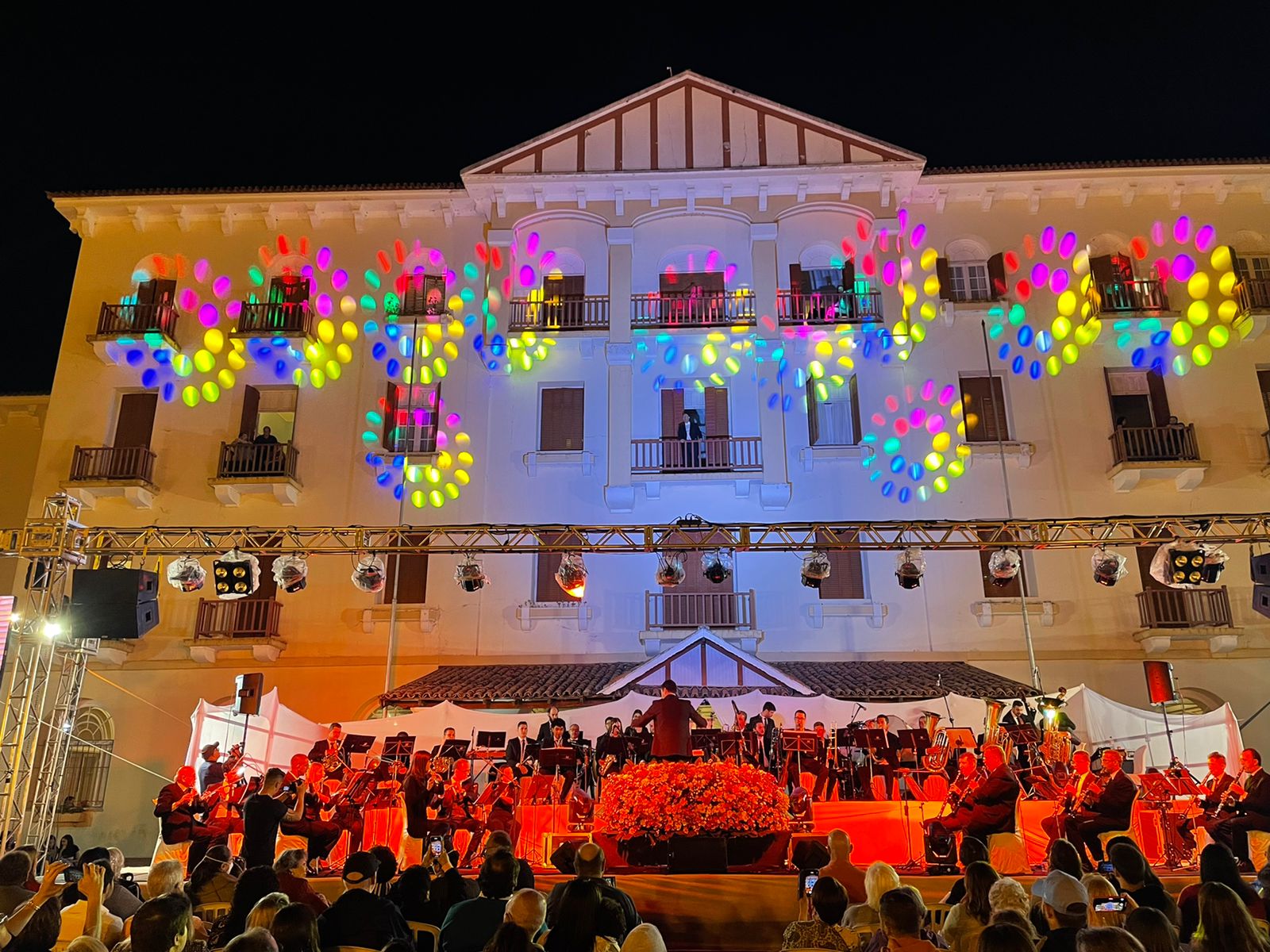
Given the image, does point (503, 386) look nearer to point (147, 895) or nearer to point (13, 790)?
point (13, 790)

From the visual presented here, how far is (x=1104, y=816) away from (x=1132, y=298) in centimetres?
1265

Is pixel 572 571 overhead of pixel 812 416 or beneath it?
beneath

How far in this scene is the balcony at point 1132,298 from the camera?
61.0 feet

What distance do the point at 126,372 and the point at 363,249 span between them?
5.38 m

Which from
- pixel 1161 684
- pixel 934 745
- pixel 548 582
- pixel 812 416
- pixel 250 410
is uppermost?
pixel 250 410

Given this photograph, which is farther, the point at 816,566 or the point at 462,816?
the point at 816,566

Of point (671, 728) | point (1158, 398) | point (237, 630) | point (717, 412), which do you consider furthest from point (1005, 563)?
point (237, 630)

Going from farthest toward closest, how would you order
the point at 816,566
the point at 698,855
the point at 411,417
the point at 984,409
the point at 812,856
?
the point at 411,417 < the point at 984,409 < the point at 816,566 < the point at 698,855 < the point at 812,856

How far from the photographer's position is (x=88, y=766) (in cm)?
1755

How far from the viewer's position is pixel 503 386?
19.3 metres

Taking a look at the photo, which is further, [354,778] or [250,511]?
[250,511]

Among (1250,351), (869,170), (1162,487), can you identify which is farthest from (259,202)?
(1250,351)

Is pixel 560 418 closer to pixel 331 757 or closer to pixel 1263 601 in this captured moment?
pixel 331 757

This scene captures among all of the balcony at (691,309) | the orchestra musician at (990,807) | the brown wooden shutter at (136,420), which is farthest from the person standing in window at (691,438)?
the brown wooden shutter at (136,420)
